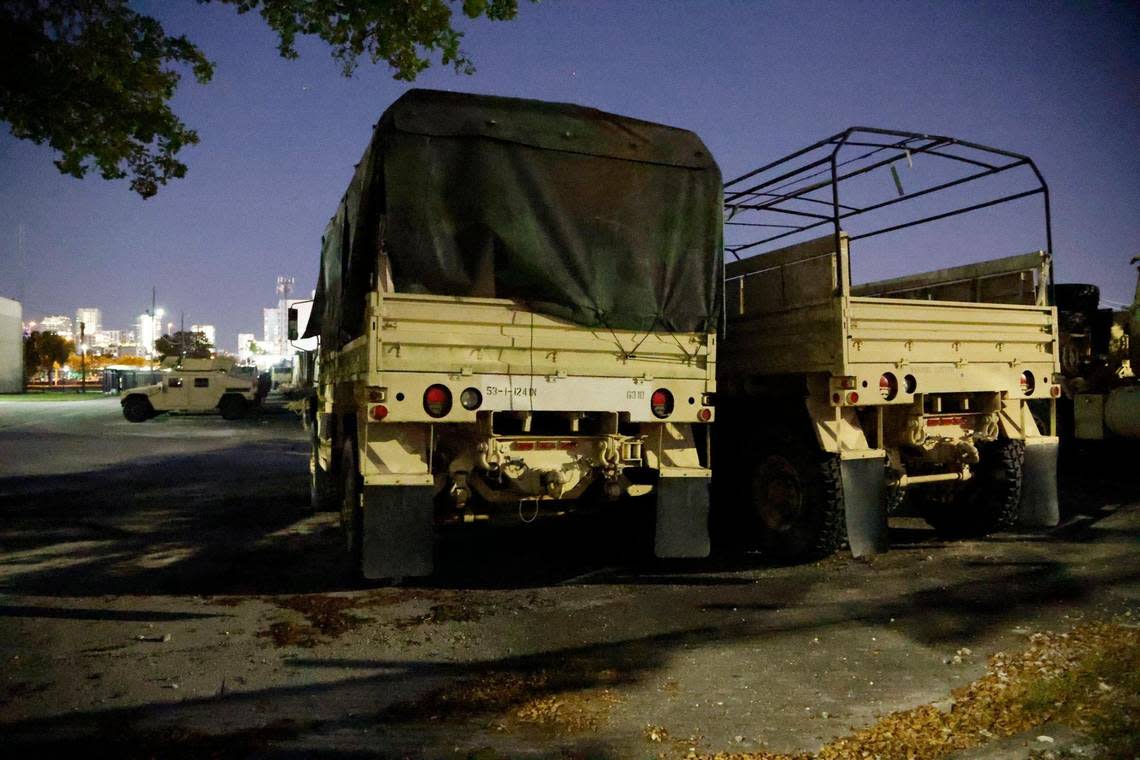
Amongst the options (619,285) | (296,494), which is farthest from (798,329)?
(296,494)

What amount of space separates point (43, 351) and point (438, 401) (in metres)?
98.8

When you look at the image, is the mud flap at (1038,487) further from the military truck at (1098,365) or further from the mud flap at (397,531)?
the mud flap at (397,531)

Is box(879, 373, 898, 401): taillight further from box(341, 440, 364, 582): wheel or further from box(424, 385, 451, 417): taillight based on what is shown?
box(341, 440, 364, 582): wheel

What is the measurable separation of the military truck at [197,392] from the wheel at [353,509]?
20.9m

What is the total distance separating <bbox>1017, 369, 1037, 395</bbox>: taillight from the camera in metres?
6.75

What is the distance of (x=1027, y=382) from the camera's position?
268 inches

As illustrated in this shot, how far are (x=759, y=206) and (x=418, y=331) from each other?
5.01 metres

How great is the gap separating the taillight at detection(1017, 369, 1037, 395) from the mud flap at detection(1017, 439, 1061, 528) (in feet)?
1.50

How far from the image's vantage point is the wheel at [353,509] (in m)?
5.67

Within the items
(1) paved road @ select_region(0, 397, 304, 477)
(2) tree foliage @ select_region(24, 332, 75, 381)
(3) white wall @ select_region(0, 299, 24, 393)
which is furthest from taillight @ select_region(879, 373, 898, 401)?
(2) tree foliage @ select_region(24, 332, 75, 381)

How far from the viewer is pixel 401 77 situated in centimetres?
952

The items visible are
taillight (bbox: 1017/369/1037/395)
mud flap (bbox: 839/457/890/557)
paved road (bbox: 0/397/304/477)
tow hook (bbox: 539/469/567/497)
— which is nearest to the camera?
tow hook (bbox: 539/469/567/497)

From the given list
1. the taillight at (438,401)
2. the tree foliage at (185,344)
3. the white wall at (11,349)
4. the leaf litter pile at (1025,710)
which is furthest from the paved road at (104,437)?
the tree foliage at (185,344)

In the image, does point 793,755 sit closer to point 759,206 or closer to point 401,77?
point 759,206
